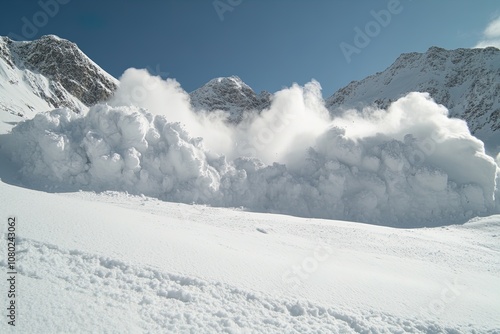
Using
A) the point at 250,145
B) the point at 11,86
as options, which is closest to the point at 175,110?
the point at 250,145

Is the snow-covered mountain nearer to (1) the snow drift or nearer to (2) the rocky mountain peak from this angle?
(2) the rocky mountain peak

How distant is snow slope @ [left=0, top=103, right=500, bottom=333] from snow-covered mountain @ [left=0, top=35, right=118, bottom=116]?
63.0 meters

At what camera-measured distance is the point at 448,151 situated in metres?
22.9

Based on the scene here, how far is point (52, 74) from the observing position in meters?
78.0

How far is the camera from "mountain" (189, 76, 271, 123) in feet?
319

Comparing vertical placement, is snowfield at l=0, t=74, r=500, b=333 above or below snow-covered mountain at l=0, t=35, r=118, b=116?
below

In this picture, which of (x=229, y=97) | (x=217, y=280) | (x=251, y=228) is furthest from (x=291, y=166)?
(x=229, y=97)

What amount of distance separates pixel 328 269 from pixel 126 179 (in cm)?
1215

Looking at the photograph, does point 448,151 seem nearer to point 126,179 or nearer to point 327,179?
point 327,179

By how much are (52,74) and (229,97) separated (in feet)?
160
